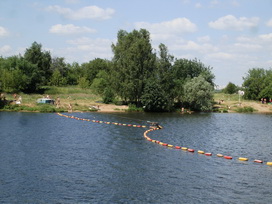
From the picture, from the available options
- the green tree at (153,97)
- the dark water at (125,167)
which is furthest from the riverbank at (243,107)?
the dark water at (125,167)

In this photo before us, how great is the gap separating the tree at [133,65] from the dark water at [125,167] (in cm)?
3685

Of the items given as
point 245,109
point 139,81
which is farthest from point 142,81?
point 245,109

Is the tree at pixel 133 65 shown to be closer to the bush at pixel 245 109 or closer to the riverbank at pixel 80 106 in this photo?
the riverbank at pixel 80 106

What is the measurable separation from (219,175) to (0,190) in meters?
21.3

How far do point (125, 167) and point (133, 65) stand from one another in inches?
2446

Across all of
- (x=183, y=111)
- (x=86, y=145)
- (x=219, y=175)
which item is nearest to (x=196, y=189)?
(x=219, y=175)

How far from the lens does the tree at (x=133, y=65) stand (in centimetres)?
Result: 9581

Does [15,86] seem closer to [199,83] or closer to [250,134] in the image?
[199,83]

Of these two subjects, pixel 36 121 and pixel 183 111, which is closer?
pixel 36 121

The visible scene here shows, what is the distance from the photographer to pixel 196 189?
95.8ft

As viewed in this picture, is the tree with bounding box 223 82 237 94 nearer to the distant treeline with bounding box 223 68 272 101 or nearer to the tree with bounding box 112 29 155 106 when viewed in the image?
the distant treeline with bounding box 223 68 272 101

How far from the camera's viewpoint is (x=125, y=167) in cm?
3581

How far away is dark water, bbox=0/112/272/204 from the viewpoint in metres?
27.5

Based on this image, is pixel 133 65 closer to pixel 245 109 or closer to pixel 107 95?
pixel 107 95
